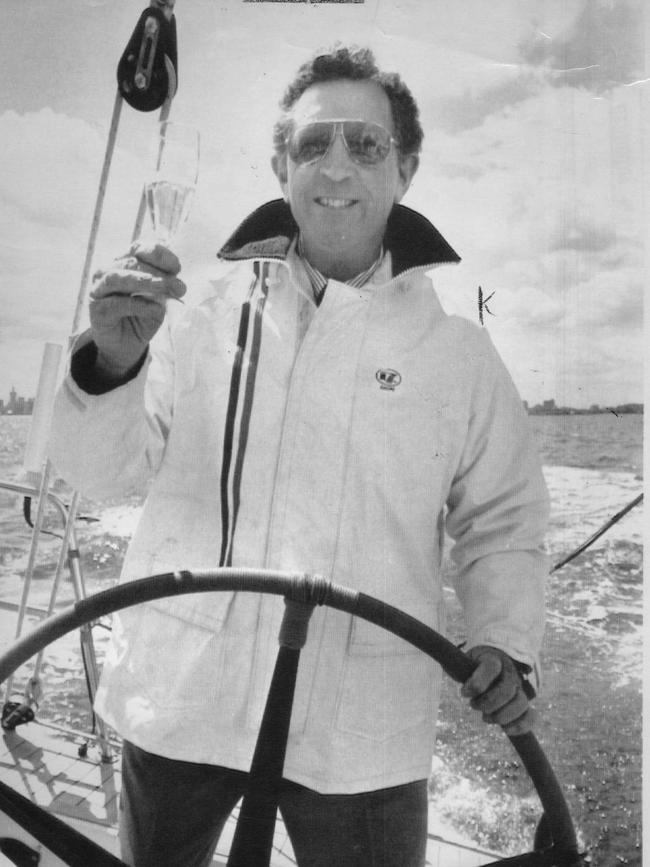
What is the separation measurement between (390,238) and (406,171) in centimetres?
9

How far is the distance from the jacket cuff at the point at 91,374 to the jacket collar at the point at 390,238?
0.75ft

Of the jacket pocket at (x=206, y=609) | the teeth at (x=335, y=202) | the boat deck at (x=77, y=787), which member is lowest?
the boat deck at (x=77, y=787)

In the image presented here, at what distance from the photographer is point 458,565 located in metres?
0.90

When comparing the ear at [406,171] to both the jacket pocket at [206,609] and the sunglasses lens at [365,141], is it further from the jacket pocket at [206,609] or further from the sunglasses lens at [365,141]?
the jacket pocket at [206,609]

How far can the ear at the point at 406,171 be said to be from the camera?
3.01 feet

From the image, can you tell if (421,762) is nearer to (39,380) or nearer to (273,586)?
(273,586)

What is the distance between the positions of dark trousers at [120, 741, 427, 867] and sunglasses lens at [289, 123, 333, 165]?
28.1 inches

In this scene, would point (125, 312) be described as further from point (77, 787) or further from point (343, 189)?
point (77, 787)

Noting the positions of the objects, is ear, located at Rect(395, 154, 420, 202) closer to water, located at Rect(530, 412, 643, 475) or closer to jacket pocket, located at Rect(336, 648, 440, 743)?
water, located at Rect(530, 412, 643, 475)

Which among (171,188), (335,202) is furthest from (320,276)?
(171,188)

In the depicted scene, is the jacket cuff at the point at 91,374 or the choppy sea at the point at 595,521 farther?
the choppy sea at the point at 595,521

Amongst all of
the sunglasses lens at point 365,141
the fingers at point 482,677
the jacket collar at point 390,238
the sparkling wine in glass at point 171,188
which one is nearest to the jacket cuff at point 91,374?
the sparkling wine in glass at point 171,188

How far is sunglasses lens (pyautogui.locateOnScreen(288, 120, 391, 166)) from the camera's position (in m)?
0.87

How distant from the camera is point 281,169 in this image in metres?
0.93
